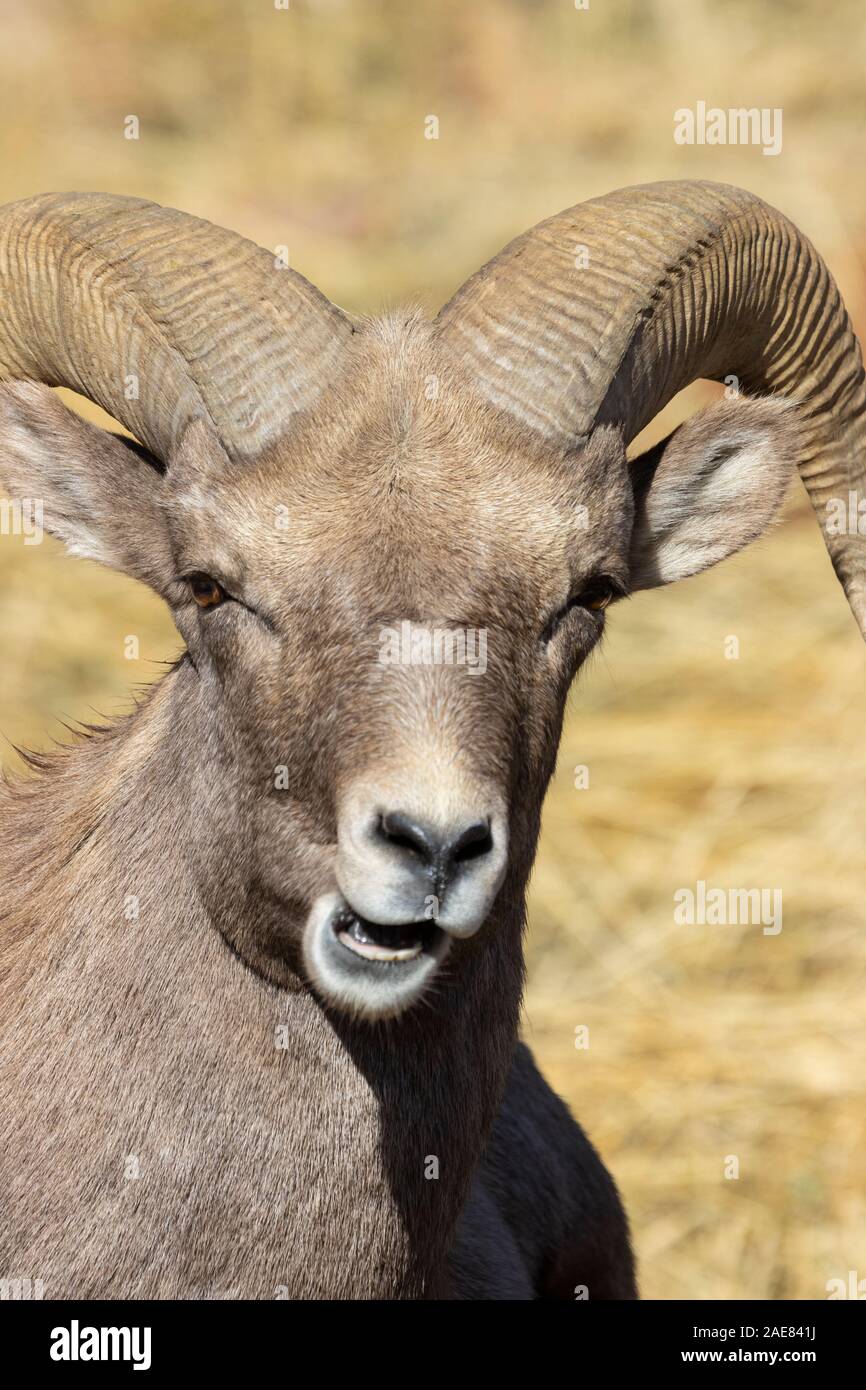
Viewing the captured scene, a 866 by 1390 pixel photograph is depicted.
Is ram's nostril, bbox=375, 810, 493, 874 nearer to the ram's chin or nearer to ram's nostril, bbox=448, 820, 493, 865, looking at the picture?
ram's nostril, bbox=448, 820, 493, 865

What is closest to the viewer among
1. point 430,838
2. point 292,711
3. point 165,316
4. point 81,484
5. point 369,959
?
point 430,838

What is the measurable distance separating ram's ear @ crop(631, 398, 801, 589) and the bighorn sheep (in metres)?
0.18

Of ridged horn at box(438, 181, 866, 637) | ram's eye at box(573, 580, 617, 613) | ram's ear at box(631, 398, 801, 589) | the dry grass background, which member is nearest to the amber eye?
ram's eye at box(573, 580, 617, 613)

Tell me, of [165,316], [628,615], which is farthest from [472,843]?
[628,615]

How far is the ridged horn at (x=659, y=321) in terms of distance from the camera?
412 centimetres

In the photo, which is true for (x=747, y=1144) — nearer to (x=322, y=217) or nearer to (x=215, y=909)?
(x=215, y=909)

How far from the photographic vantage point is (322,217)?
1683 centimetres

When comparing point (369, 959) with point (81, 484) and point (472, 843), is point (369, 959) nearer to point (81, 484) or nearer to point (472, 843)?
point (472, 843)

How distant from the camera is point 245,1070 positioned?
3998 millimetres

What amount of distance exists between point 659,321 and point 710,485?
1.85 ft

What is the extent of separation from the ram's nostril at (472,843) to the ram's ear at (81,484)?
1262 mm

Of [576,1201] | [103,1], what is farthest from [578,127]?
[576,1201]

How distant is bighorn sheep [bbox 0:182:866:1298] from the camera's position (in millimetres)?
3650

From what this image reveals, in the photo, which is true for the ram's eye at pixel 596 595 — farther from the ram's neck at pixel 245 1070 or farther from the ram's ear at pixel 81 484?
the ram's ear at pixel 81 484
